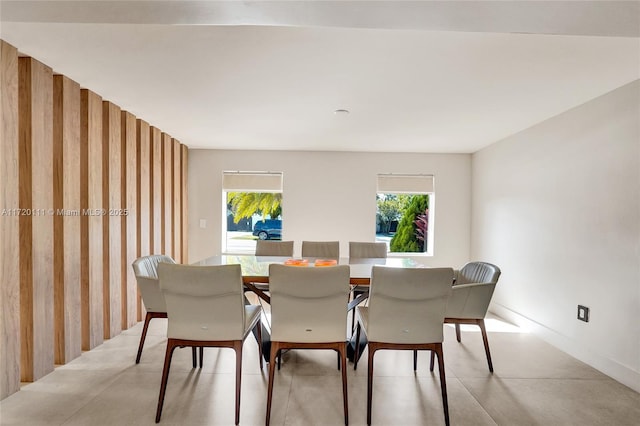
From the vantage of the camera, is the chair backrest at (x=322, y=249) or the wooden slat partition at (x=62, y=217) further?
the chair backrest at (x=322, y=249)

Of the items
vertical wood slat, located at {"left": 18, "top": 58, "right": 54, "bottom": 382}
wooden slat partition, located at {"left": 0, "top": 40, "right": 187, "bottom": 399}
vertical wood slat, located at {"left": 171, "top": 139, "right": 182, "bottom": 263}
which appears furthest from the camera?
vertical wood slat, located at {"left": 171, "top": 139, "right": 182, "bottom": 263}

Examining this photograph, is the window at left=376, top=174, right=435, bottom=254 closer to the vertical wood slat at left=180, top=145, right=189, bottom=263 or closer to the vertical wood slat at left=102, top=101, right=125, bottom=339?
the vertical wood slat at left=180, top=145, right=189, bottom=263

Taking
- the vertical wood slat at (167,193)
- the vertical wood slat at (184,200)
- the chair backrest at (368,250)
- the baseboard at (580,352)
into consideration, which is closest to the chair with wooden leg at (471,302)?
the baseboard at (580,352)

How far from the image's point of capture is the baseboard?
2.70 metres

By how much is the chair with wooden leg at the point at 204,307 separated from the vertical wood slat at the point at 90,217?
153cm

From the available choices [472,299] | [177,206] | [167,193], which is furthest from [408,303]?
[177,206]

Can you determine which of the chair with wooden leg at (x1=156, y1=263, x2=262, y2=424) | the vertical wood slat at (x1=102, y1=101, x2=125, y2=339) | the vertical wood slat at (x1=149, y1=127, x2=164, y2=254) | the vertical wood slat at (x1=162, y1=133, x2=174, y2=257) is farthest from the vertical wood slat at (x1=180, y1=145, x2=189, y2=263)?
the chair with wooden leg at (x1=156, y1=263, x2=262, y2=424)

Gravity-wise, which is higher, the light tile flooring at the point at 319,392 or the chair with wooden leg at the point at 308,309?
the chair with wooden leg at the point at 308,309

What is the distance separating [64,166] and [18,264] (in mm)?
863

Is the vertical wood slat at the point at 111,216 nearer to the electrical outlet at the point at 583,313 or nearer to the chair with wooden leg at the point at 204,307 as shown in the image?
the chair with wooden leg at the point at 204,307

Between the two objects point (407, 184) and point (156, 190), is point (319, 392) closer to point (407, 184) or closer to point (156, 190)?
point (156, 190)

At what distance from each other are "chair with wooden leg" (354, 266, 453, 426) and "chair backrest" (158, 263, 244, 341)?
0.82 meters

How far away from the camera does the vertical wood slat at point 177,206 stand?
5.04 m

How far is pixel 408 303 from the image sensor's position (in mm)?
2117
